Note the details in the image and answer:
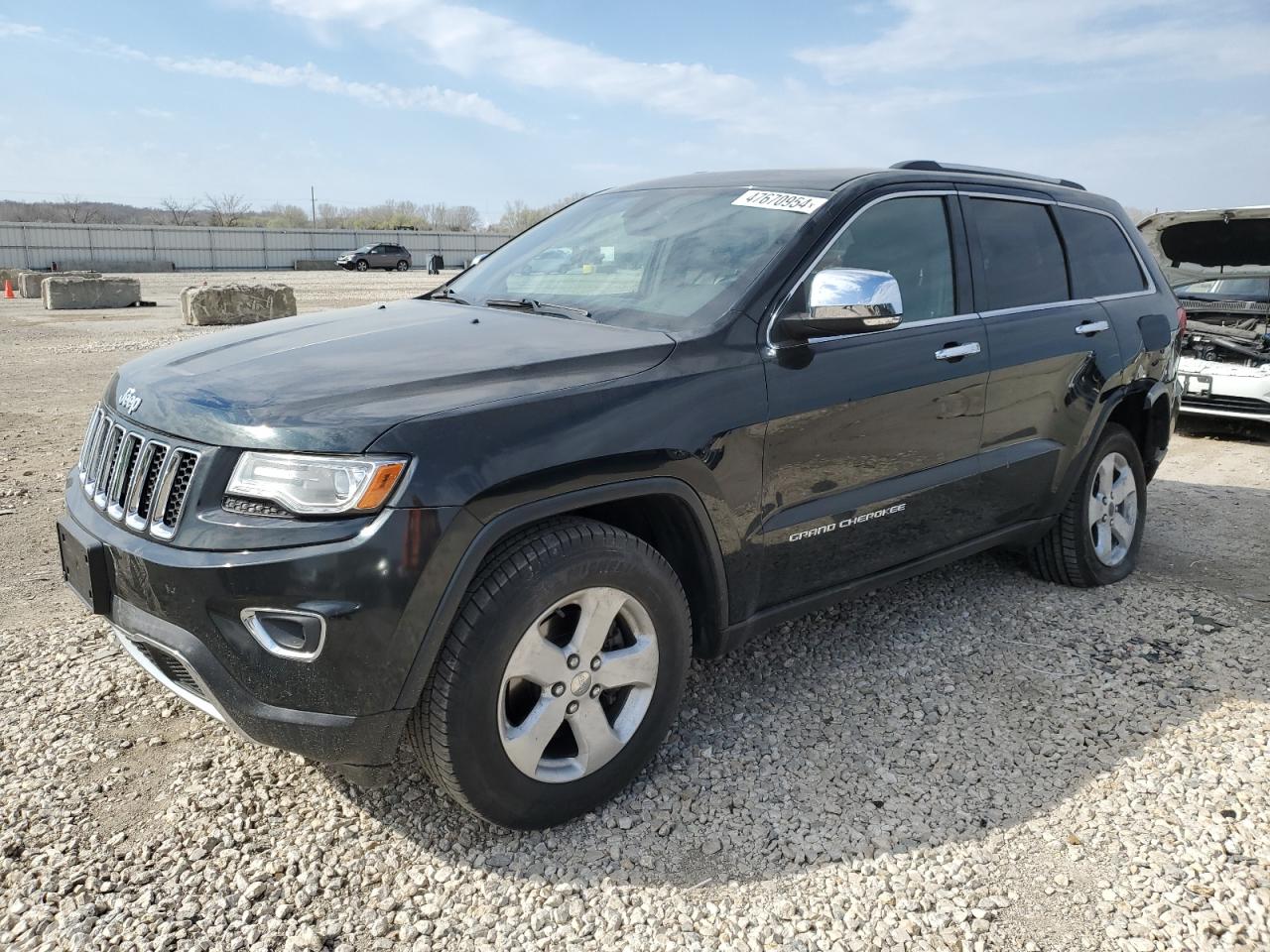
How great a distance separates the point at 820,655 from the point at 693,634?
1009mm

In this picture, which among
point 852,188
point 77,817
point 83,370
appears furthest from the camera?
point 83,370

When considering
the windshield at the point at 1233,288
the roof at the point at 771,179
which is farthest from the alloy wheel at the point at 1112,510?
the windshield at the point at 1233,288

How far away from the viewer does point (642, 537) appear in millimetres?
3018

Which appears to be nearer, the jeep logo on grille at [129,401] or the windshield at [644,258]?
the jeep logo on grille at [129,401]

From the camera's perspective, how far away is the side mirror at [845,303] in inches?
117

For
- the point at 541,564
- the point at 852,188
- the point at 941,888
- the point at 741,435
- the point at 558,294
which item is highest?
the point at 852,188

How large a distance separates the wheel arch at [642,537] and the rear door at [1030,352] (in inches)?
57.9

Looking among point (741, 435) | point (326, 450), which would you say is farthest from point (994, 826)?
point (326, 450)

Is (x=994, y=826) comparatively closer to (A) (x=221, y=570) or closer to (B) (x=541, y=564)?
(B) (x=541, y=564)

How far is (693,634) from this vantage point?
3.14m

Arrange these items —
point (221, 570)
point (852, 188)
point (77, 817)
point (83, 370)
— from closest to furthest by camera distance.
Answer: point (221, 570) → point (77, 817) → point (852, 188) → point (83, 370)

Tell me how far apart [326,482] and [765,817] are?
1583 millimetres

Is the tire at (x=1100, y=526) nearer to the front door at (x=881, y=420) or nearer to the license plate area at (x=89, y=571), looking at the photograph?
the front door at (x=881, y=420)

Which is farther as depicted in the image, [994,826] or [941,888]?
[994,826]
